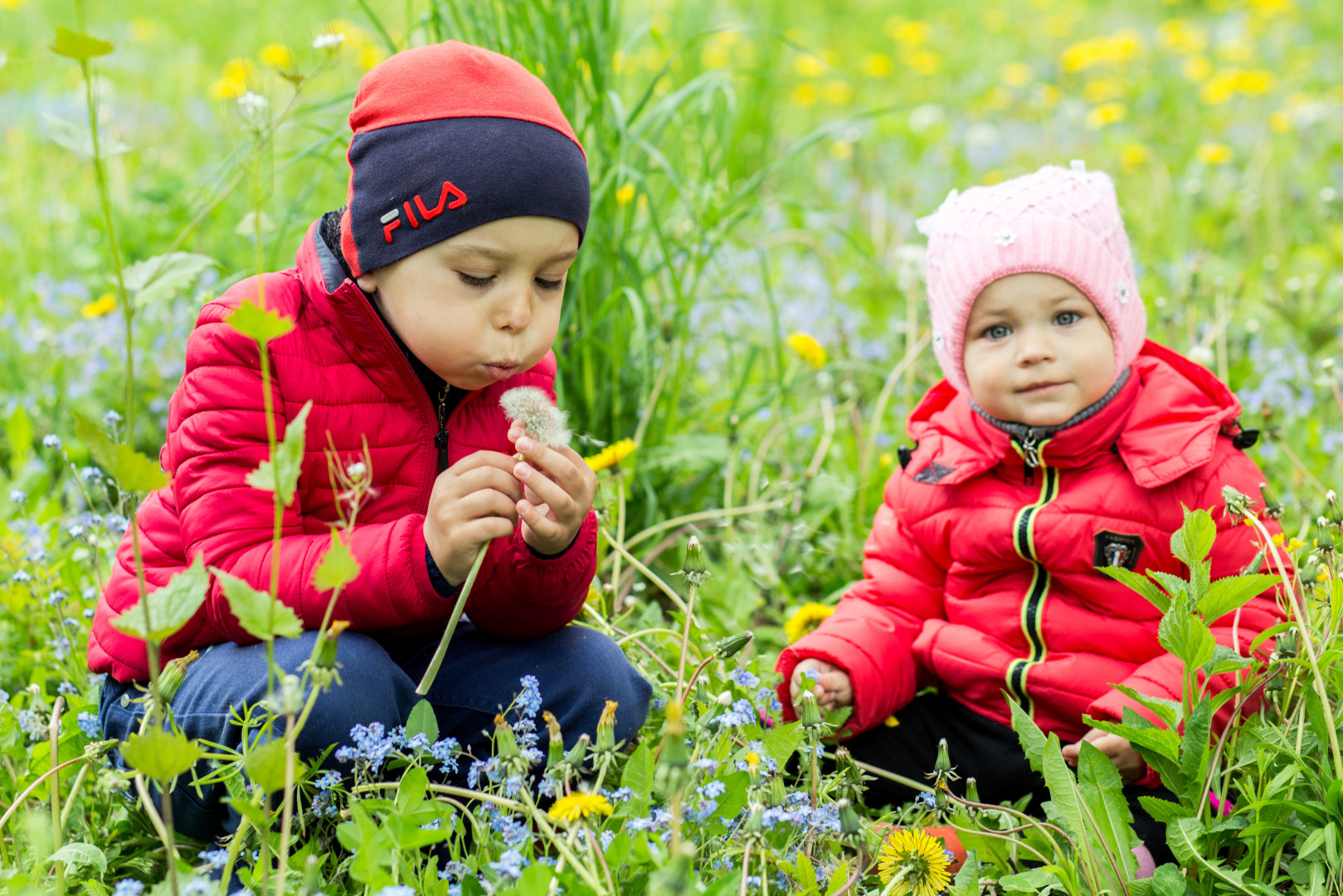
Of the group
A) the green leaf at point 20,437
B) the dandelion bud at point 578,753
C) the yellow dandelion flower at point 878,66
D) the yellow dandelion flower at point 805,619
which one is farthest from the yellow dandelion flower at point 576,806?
the yellow dandelion flower at point 878,66

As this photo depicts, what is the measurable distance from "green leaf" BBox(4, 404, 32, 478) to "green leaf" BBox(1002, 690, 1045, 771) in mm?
2213

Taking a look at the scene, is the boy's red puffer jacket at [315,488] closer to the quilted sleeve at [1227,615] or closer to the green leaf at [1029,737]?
the green leaf at [1029,737]

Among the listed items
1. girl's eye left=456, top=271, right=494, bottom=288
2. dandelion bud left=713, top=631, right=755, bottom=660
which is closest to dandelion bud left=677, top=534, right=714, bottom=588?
dandelion bud left=713, top=631, right=755, bottom=660

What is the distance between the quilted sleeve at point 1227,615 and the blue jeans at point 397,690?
737 mm

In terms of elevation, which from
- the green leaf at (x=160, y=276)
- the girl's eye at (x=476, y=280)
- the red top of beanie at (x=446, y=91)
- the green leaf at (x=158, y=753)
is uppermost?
the red top of beanie at (x=446, y=91)

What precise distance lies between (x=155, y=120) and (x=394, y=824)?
16.9 ft

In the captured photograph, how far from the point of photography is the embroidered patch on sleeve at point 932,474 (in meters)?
1.98

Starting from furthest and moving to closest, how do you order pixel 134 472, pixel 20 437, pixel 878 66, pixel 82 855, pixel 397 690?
pixel 878 66
pixel 20 437
pixel 397 690
pixel 82 855
pixel 134 472

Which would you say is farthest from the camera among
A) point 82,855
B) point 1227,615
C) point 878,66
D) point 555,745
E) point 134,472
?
point 878,66

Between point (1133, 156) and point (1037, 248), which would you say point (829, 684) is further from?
point (1133, 156)

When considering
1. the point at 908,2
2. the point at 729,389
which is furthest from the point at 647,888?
the point at 908,2

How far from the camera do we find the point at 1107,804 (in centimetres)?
154

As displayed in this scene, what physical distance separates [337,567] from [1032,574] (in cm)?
127

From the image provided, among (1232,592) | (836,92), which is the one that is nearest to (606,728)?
(1232,592)
